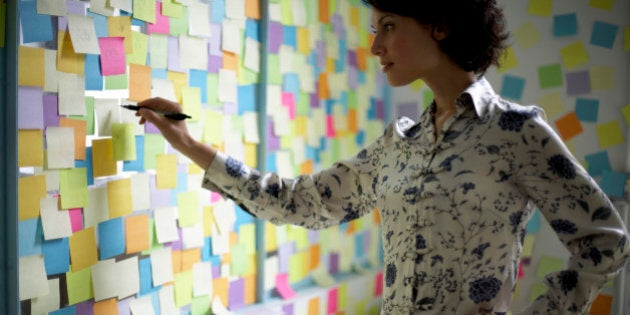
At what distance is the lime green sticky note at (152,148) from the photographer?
4.63ft

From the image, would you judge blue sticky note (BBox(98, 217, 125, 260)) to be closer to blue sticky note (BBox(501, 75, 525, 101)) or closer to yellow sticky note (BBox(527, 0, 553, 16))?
blue sticky note (BBox(501, 75, 525, 101))

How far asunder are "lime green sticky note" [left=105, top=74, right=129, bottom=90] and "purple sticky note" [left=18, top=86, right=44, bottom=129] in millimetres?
163

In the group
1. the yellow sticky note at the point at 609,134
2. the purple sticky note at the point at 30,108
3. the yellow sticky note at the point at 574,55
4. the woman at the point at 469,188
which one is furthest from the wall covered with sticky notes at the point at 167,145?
the yellow sticky note at the point at 609,134

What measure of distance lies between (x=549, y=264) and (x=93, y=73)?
1.66 m

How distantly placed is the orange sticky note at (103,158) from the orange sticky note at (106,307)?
11.4 inches

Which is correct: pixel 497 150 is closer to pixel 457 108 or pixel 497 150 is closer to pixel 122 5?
pixel 457 108

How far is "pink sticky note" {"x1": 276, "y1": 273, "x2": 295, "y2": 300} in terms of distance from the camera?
1.85 metres

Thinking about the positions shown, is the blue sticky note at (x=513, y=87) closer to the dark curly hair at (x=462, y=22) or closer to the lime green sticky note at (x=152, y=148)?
the dark curly hair at (x=462, y=22)

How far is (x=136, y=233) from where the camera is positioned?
54.7 inches

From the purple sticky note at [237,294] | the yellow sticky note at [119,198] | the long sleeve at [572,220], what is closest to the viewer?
the long sleeve at [572,220]

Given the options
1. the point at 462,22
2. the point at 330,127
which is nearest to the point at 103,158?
the point at 462,22

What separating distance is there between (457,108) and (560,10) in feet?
3.97

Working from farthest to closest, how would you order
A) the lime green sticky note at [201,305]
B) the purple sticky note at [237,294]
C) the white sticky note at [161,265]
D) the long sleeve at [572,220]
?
the purple sticky note at [237,294]
the lime green sticky note at [201,305]
the white sticky note at [161,265]
the long sleeve at [572,220]

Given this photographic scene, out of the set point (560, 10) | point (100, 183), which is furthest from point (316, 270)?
point (560, 10)
